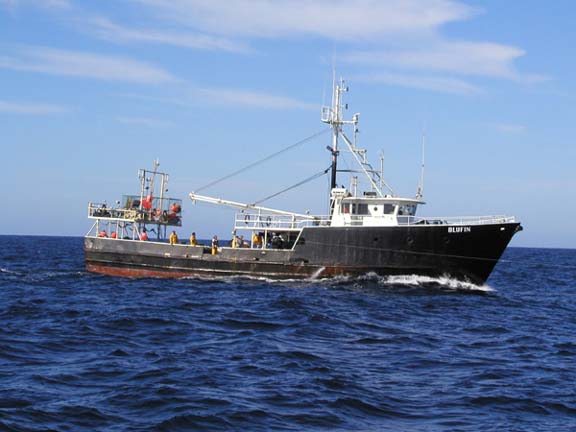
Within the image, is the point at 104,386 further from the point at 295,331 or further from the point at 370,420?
the point at 295,331

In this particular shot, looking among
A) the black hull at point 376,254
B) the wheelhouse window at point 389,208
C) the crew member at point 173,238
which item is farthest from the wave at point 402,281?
the crew member at point 173,238

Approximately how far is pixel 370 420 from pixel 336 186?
24583mm

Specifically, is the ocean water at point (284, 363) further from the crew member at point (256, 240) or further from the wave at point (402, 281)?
the crew member at point (256, 240)

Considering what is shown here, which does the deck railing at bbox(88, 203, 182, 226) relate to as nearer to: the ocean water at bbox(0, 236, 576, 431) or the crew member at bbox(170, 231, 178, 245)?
the crew member at bbox(170, 231, 178, 245)

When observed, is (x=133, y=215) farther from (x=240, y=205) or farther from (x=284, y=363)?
(x=284, y=363)

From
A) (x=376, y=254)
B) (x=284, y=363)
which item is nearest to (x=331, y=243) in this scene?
(x=376, y=254)

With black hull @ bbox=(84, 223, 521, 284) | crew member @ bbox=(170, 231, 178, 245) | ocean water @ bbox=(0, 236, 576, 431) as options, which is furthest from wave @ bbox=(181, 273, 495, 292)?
crew member @ bbox=(170, 231, 178, 245)

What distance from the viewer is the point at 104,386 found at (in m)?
13.6

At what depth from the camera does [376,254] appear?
32688 mm

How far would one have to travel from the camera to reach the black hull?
32.2 m

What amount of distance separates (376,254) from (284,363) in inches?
678

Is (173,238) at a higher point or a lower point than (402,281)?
higher

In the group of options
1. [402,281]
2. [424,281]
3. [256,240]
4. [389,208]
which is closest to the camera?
[402,281]

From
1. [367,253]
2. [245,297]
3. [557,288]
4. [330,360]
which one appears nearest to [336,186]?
[367,253]
